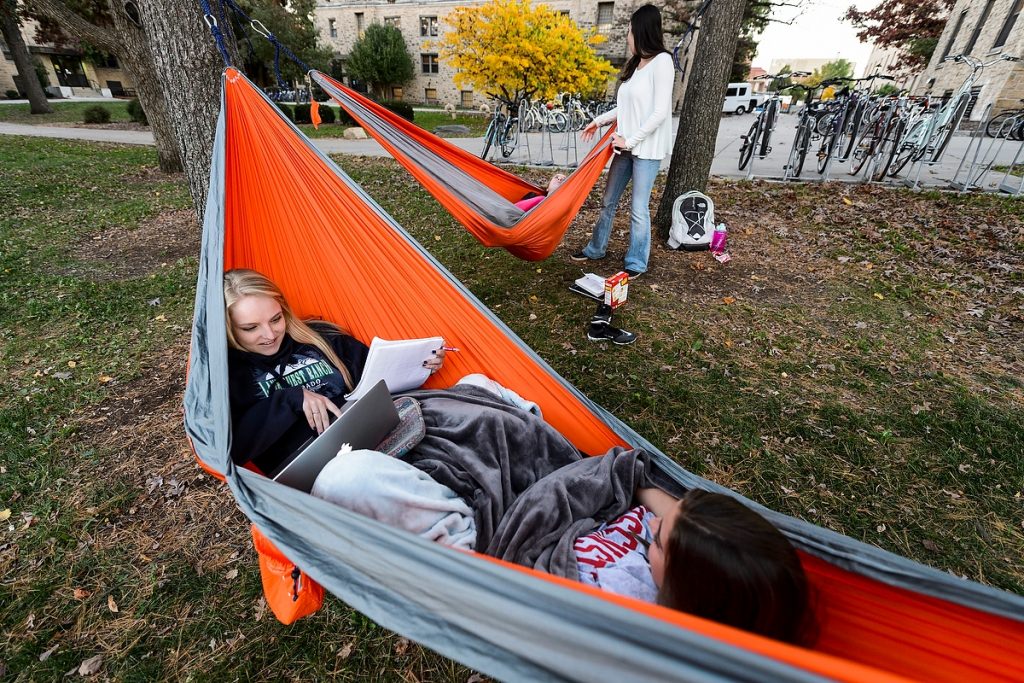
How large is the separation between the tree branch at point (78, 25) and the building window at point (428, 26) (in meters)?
19.2

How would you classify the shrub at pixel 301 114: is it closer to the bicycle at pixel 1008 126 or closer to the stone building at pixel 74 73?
the bicycle at pixel 1008 126

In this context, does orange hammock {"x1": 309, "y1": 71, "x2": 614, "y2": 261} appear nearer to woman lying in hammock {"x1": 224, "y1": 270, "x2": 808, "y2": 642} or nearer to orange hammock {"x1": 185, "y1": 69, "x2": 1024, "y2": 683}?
orange hammock {"x1": 185, "y1": 69, "x2": 1024, "y2": 683}

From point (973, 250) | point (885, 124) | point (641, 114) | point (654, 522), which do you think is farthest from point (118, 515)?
point (885, 124)

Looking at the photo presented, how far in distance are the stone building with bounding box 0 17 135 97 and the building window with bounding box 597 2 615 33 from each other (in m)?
21.8

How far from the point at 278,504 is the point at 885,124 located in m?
5.90

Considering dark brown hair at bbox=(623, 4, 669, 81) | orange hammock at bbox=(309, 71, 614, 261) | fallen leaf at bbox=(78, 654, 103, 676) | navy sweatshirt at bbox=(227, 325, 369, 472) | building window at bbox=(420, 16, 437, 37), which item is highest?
building window at bbox=(420, 16, 437, 37)

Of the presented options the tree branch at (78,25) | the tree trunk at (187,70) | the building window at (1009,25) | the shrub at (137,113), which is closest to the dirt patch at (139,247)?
the tree trunk at (187,70)

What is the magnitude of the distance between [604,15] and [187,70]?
21.4m

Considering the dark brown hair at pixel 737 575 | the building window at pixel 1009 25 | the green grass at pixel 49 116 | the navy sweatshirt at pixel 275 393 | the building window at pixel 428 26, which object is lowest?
the green grass at pixel 49 116

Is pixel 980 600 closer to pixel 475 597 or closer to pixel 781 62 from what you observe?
pixel 475 597

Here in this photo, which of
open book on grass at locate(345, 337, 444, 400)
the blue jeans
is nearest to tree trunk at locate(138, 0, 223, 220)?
open book on grass at locate(345, 337, 444, 400)

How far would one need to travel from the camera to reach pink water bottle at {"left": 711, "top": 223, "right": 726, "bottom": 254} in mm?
3316

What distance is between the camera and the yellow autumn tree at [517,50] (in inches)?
326

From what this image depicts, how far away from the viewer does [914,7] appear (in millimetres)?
15797
